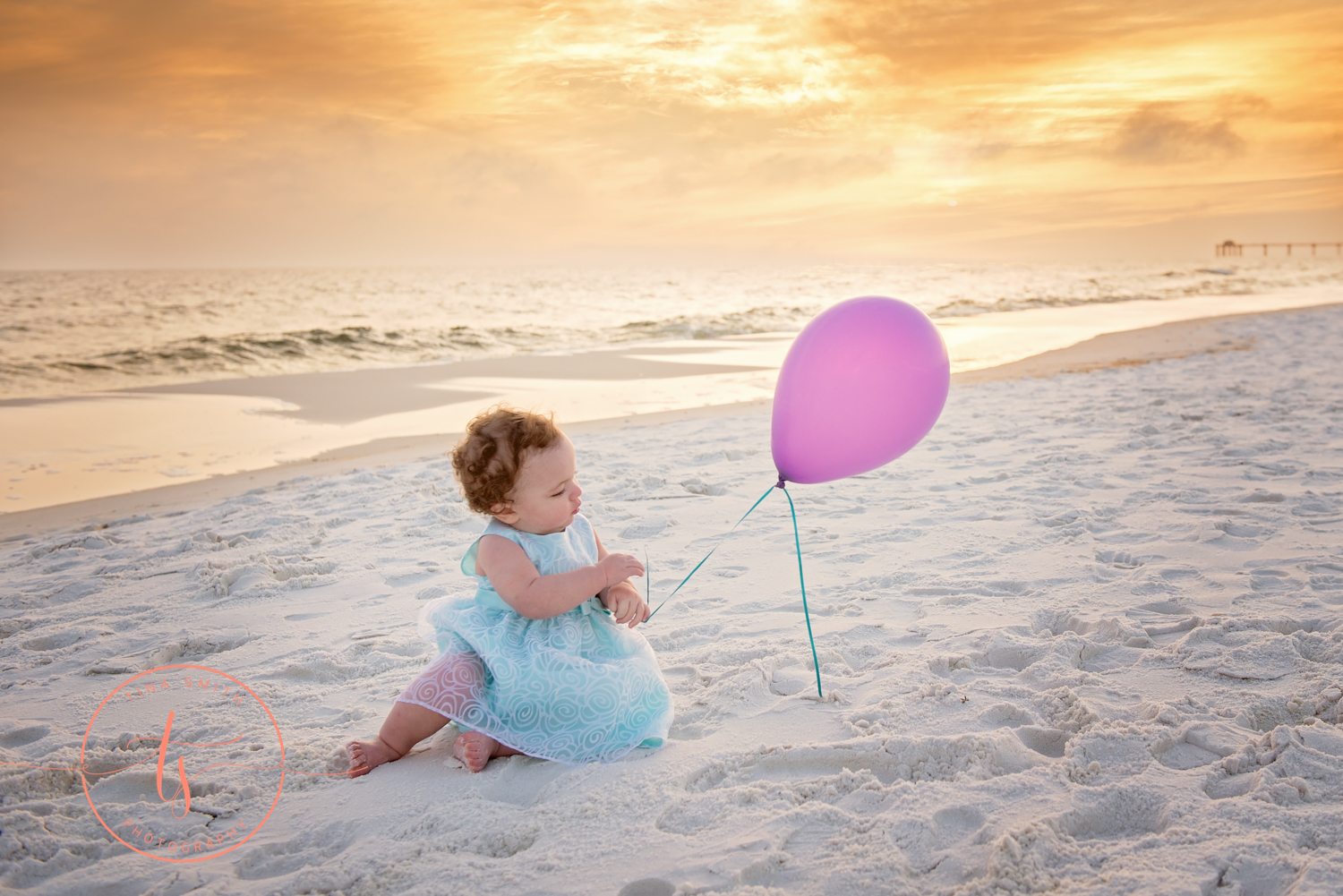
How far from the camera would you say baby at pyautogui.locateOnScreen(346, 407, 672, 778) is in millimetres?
2312

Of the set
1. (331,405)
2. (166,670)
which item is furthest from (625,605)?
(331,405)

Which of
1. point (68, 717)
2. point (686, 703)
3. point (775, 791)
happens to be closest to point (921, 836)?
point (775, 791)

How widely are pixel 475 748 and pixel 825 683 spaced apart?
3.70 feet

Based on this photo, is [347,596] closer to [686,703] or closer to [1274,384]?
[686,703]

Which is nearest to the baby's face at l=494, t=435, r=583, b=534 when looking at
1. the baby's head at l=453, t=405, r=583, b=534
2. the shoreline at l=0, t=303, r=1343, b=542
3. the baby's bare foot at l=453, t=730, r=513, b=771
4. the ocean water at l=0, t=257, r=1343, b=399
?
the baby's head at l=453, t=405, r=583, b=534

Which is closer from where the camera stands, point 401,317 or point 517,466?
point 517,466

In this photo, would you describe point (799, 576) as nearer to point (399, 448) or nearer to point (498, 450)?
point (498, 450)

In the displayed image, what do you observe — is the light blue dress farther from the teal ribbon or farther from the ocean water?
the ocean water

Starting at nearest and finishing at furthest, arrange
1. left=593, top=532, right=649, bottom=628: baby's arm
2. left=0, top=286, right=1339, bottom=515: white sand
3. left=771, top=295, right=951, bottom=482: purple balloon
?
left=593, top=532, right=649, bottom=628: baby's arm, left=771, top=295, right=951, bottom=482: purple balloon, left=0, top=286, right=1339, bottom=515: white sand

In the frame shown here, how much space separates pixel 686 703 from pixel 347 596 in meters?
1.84

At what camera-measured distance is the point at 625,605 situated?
2.40m

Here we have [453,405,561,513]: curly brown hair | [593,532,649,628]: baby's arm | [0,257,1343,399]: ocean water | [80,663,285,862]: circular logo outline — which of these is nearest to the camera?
[80,663,285,862]: circular logo outline

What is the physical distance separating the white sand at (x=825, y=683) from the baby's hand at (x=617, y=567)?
1.73 ft

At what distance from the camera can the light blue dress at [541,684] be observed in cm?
234
